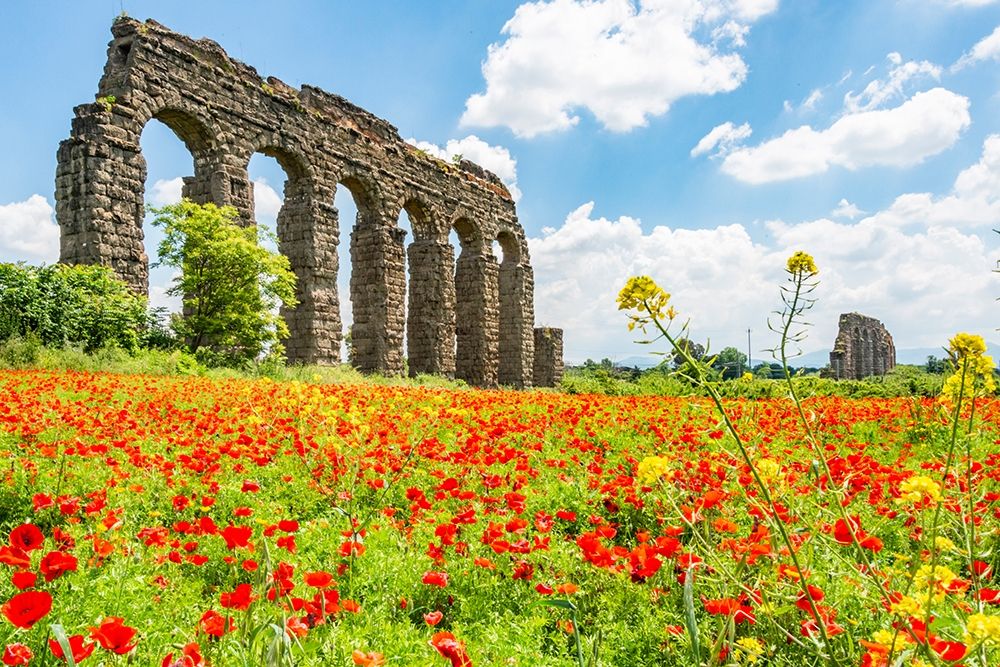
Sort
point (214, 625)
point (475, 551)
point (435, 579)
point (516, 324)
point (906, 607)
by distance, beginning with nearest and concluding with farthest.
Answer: point (906, 607), point (214, 625), point (435, 579), point (475, 551), point (516, 324)

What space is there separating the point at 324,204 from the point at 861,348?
151 ft

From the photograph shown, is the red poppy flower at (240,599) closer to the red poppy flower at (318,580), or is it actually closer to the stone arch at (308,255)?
the red poppy flower at (318,580)

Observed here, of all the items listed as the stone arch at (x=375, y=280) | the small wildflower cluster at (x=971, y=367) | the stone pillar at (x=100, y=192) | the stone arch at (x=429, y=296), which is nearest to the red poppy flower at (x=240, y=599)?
the small wildflower cluster at (x=971, y=367)

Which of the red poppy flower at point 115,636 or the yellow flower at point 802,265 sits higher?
the yellow flower at point 802,265

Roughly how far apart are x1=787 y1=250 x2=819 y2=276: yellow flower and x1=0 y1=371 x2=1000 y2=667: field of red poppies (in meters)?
0.45

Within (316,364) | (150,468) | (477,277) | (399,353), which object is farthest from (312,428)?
(477,277)

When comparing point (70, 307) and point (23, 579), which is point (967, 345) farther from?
point (70, 307)

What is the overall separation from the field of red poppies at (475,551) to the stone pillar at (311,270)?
10904mm

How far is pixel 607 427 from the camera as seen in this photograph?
296 inches

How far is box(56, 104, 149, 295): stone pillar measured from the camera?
1294cm

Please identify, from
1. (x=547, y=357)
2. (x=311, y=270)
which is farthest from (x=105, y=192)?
(x=547, y=357)

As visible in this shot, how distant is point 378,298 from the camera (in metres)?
19.8

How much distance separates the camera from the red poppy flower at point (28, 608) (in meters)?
1.59

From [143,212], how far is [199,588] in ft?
42.3
